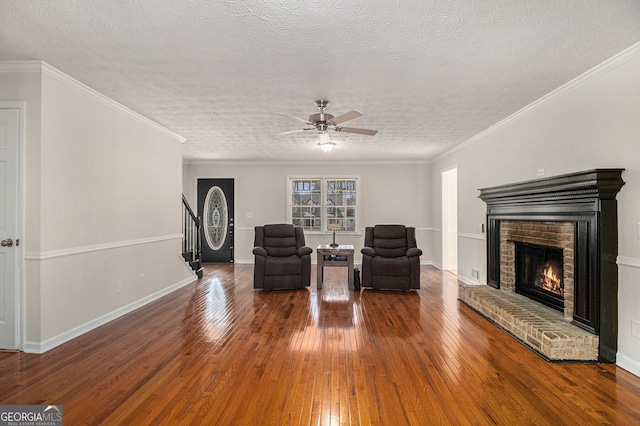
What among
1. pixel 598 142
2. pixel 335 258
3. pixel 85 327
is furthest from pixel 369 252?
pixel 85 327

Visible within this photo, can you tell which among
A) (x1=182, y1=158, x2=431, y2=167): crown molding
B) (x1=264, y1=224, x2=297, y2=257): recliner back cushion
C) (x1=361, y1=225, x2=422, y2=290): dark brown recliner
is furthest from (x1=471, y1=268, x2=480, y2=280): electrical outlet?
(x1=182, y1=158, x2=431, y2=167): crown molding

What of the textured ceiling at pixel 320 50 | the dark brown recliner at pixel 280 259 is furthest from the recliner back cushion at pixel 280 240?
the textured ceiling at pixel 320 50

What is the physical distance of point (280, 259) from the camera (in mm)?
5645

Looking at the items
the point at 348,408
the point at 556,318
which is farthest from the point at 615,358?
the point at 348,408

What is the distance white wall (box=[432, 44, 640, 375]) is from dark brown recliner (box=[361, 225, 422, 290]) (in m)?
1.64

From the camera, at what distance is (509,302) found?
3.89 meters

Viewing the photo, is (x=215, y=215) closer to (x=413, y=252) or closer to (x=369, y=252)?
(x=369, y=252)

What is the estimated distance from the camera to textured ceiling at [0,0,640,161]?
7.20ft

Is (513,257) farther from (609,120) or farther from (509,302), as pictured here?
(609,120)

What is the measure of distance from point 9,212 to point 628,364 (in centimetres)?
540

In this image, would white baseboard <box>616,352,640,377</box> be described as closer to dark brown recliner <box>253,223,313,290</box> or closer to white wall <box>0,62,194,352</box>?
dark brown recliner <box>253,223,313,290</box>

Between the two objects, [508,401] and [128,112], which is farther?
[128,112]

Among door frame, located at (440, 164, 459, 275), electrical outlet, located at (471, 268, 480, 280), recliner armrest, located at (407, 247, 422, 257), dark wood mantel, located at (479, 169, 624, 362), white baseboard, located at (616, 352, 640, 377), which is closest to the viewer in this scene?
white baseboard, located at (616, 352, 640, 377)

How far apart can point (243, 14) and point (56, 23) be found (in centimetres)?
133
